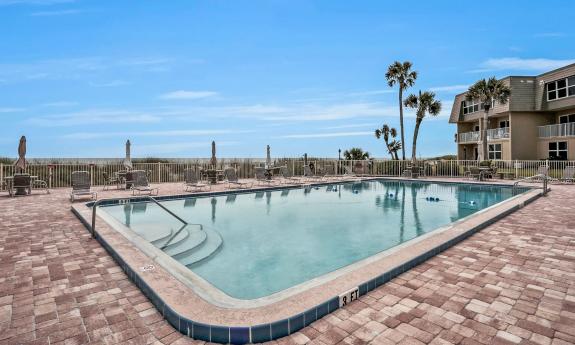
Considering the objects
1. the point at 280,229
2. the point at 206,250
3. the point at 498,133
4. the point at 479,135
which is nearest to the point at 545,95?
the point at 498,133

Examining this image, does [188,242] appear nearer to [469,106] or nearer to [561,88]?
[561,88]

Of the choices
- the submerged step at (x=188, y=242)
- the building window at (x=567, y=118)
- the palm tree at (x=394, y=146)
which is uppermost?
the building window at (x=567, y=118)

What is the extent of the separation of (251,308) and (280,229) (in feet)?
14.8

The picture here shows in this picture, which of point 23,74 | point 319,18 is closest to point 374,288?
point 319,18

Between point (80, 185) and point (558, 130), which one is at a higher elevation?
point (558, 130)

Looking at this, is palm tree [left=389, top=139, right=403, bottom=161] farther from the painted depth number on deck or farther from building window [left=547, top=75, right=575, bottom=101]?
the painted depth number on deck

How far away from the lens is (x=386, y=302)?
9.35 ft

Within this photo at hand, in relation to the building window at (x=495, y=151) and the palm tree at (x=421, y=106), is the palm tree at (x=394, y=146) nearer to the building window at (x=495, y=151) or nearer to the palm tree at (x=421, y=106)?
the palm tree at (x=421, y=106)

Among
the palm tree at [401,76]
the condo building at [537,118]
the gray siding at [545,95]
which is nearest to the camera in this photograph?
the gray siding at [545,95]

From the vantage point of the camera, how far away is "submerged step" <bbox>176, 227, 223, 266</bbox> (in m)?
4.98

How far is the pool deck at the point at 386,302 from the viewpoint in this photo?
232 centimetres

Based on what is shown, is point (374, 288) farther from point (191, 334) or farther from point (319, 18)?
point (319, 18)

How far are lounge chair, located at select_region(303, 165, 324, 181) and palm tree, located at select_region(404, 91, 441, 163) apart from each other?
12850 mm

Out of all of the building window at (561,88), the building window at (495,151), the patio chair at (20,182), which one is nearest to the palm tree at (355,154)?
the building window at (495,151)
